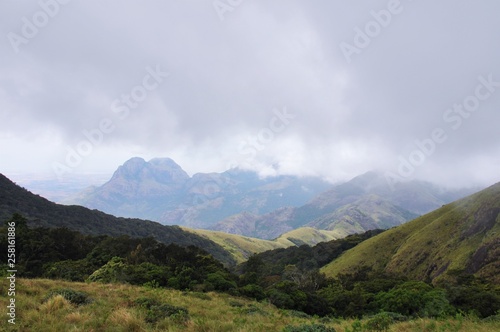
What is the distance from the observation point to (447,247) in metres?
70.4

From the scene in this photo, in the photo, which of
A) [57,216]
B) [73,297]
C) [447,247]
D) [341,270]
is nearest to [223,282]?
[73,297]

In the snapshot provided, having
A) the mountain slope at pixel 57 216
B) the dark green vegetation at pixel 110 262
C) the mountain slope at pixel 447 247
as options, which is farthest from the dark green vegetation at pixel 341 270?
the mountain slope at pixel 57 216

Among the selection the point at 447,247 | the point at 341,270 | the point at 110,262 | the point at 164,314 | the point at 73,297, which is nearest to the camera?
the point at 164,314

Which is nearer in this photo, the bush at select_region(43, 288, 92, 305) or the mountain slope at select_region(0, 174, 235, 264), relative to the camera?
the bush at select_region(43, 288, 92, 305)

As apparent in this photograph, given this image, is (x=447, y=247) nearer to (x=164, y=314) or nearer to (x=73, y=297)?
(x=164, y=314)

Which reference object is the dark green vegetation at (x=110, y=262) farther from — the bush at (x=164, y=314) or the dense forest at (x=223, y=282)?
the bush at (x=164, y=314)

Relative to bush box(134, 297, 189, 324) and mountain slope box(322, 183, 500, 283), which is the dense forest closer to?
mountain slope box(322, 183, 500, 283)

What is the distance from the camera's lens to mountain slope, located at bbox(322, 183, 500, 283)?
5831 cm

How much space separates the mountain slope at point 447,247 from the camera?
5831 cm

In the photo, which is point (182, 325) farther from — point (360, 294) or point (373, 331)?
point (360, 294)

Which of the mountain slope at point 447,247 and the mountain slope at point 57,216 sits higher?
the mountain slope at point 57,216

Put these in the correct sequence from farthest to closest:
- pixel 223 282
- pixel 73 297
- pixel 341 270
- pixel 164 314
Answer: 1. pixel 341 270
2. pixel 223 282
3. pixel 73 297
4. pixel 164 314

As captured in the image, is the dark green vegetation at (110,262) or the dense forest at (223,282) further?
the dark green vegetation at (110,262)

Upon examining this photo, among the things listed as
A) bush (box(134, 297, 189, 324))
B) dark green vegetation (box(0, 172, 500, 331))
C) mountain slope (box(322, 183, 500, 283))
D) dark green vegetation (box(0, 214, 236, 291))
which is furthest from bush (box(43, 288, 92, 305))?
mountain slope (box(322, 183, 500, 283))
